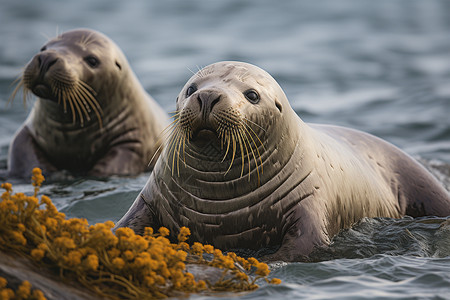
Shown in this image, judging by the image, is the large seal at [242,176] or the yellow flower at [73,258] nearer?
the yellow flower at [73,258]

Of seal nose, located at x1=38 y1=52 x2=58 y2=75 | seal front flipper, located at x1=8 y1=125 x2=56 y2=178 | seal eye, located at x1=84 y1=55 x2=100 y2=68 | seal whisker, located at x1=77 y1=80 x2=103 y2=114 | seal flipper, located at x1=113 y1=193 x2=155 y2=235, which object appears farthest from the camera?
seal front flipper, located at x1=8 y1=125 x2=56 y2=178

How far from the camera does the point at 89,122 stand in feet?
31.2

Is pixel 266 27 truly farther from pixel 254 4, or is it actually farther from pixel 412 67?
pixel 412 67

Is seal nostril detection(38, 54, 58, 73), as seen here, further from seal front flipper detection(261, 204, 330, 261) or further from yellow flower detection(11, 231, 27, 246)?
yellow flower detection(11, 231, 27, 246)

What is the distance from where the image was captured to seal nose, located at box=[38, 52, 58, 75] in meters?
8.57

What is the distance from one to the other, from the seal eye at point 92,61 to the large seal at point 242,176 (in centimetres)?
323

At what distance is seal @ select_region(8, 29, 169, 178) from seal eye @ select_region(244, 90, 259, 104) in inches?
139

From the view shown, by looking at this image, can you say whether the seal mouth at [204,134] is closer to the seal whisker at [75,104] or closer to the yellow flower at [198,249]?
the yellow flower at [198,249]

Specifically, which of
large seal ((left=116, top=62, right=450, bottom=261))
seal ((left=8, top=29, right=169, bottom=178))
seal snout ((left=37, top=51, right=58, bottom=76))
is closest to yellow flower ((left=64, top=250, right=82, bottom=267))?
large seal ((left=116, top=62, right=450, bottom=261))

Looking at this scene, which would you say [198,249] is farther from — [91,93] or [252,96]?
[91,93]

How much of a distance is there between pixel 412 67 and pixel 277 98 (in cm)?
1511

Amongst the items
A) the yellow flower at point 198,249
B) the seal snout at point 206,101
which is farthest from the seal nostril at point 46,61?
the yellow flower at point 198,249

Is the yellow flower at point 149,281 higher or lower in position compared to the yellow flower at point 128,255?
lower

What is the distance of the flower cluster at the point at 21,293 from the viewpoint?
3.91m
